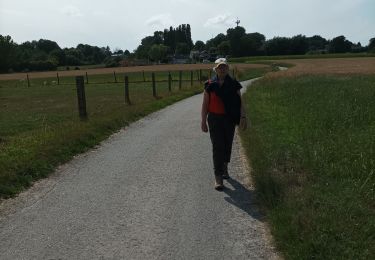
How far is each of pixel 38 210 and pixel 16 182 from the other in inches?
53.2

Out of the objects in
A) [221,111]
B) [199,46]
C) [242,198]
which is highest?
[221,111]

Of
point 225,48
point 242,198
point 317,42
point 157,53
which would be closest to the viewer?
point 242,198

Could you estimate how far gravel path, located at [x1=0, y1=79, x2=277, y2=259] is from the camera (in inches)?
183

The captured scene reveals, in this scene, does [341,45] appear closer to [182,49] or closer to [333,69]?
[182,49]

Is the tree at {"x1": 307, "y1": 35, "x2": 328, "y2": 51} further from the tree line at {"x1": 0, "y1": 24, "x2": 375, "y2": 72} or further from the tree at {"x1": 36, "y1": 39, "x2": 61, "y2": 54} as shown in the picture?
the tree at {"x1": 36, "y1": 39, "x2": 61, "y2": 54}

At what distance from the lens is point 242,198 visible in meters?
6.30

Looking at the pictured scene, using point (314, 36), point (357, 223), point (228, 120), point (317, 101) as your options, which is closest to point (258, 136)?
point (228, 120)

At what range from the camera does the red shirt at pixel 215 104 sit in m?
6.92

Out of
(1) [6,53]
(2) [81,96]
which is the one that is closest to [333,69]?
(2) [81,96]

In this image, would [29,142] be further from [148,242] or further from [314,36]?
[314,36]

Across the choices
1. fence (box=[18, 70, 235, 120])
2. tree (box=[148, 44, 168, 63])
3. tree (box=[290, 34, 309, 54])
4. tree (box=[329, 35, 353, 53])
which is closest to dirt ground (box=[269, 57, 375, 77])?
fence (box=[18, 70, 235, 120])

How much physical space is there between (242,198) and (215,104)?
4.70 feet

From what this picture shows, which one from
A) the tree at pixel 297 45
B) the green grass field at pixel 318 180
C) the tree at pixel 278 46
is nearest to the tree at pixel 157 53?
the tree at pixel 278 46

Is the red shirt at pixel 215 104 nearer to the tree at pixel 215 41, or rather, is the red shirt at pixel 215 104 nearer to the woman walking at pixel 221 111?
the woman walking at pixel 221 111
